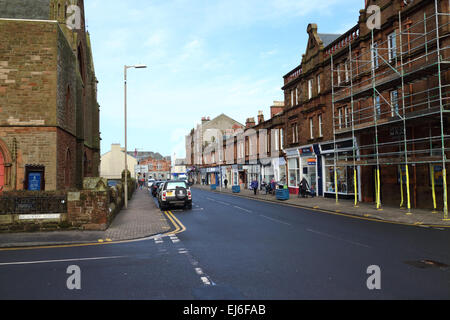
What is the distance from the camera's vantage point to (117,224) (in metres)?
13.5

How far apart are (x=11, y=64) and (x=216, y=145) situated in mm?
47901

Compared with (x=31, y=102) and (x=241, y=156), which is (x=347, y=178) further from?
(x=241, y=156)

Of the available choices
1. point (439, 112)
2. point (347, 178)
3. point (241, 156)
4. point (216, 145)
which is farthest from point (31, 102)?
point (216, 145)

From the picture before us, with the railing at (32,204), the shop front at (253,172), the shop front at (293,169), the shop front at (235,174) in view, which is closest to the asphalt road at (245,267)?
the railing at (32,204)

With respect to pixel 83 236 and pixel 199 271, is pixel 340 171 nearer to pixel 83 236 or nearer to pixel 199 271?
pixel 83 236

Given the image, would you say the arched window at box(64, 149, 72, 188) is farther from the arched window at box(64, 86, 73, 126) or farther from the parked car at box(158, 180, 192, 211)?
the parked car at box(158, 180, 192, 211)

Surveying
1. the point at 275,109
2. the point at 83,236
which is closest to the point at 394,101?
the point at 83,236

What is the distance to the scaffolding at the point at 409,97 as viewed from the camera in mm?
14562

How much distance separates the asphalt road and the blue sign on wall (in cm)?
820

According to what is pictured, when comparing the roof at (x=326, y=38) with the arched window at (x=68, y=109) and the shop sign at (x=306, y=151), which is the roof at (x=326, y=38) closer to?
the shop sign at (x=306, y=151)

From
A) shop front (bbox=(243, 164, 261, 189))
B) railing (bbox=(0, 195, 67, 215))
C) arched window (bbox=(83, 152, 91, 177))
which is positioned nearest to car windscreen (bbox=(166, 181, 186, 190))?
railing (bbox=(0, 195, 67, 215))

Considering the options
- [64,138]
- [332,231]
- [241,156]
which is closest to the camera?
[332,231]

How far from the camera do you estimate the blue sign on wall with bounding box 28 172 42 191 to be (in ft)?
52.1

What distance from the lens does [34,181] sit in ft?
52.2
